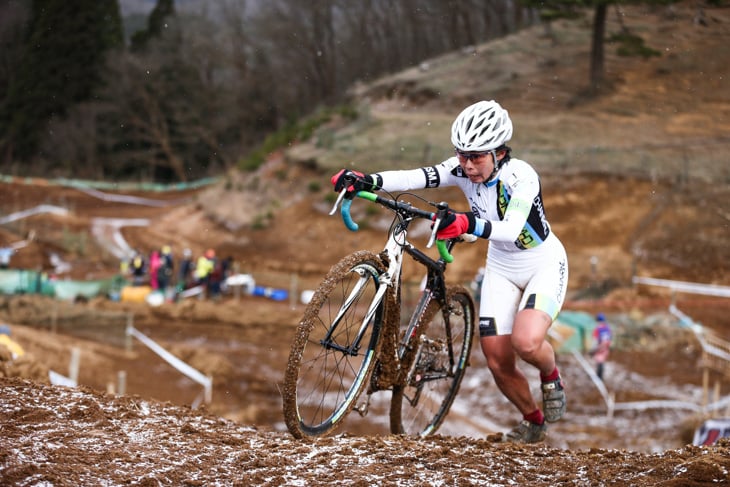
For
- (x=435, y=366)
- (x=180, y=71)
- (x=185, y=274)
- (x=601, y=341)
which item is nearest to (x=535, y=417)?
(x=435, y=366)

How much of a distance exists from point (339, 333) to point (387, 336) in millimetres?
647

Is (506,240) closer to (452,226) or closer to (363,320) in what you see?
(452,226)

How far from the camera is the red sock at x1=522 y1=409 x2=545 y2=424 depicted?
7.34 metres

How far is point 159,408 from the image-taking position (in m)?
6.50

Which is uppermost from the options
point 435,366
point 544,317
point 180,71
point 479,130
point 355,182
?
point 180,71

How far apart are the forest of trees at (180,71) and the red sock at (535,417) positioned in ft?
179

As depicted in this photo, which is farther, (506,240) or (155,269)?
(155,269)

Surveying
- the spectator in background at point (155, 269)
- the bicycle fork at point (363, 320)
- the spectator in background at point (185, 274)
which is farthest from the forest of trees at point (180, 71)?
the bicycle fork at point (363, 320)

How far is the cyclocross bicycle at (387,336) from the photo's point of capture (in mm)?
5859

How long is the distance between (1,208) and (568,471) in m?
47.5

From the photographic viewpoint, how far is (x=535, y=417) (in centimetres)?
735

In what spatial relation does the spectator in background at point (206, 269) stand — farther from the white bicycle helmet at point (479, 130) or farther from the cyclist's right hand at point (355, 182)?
the white bicycle helmet at point (479, 130)

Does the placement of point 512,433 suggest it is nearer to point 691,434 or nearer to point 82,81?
point 691,434

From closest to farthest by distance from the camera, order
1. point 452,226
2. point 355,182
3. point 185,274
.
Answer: point 452,226 → point 355,182 → point 185,274
